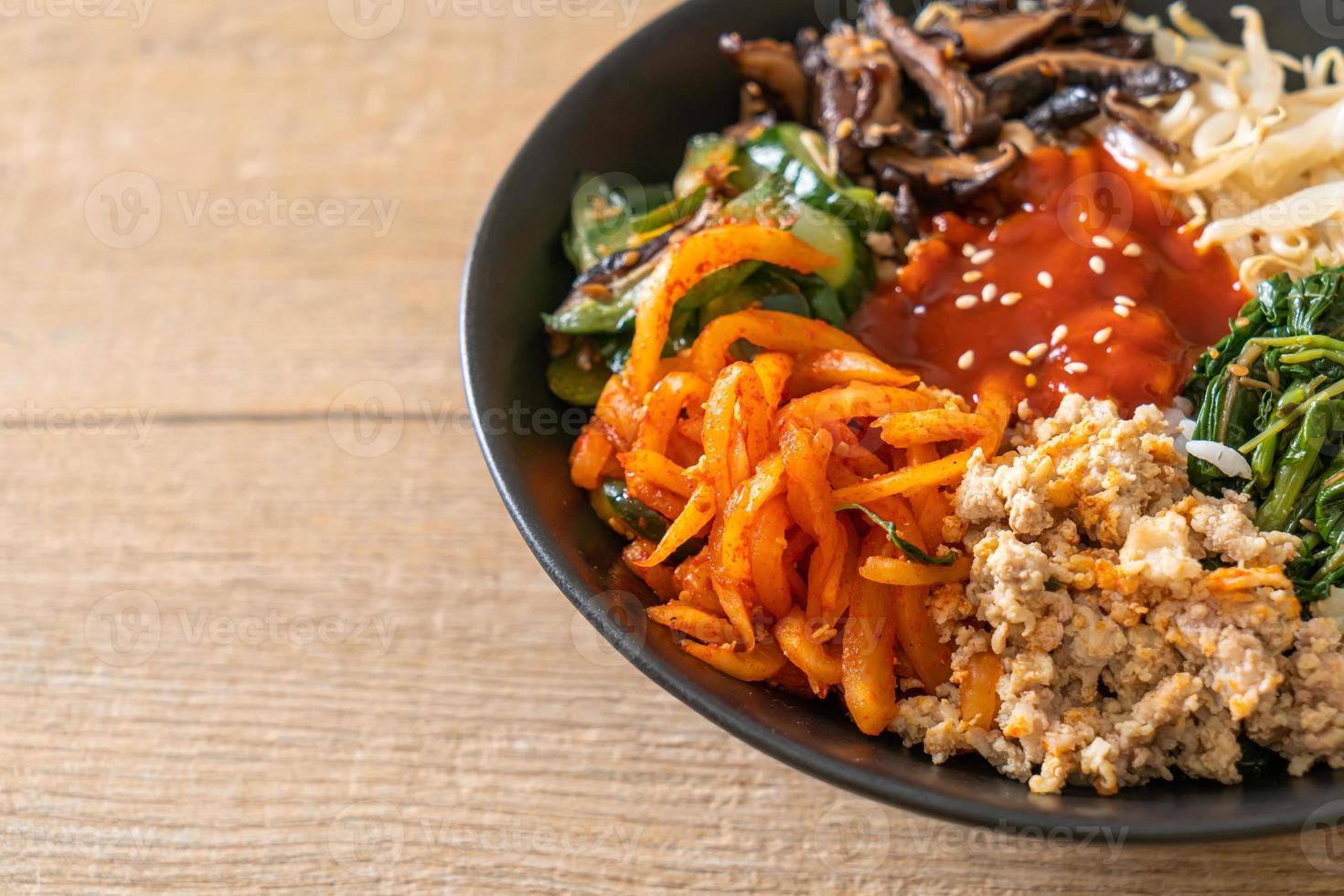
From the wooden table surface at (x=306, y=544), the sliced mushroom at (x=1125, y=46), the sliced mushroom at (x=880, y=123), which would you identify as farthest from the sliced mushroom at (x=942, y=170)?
the wooden table surface at (x=306, y=544)

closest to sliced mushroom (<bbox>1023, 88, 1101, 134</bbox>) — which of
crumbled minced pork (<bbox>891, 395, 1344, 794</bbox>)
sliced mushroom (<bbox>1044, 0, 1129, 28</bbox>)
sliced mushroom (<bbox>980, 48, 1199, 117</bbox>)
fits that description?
sliced mushroom (<bbox>980, 48, 1199, 117</bbox>)

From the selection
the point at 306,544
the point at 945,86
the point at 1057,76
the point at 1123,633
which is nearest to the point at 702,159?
the point at 945,86

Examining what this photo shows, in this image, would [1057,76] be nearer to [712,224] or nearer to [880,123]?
[880,123]

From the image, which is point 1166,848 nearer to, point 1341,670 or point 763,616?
point 1341,670

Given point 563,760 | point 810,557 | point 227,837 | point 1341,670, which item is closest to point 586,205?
point 810,557

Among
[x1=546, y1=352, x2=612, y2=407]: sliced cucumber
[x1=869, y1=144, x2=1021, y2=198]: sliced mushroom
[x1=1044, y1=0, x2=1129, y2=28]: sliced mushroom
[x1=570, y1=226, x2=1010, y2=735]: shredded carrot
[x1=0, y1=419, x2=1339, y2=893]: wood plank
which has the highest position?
[x1=1044, y1=0, x2=1129, y2=28]: sliced mushroom

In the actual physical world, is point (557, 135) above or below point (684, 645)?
above

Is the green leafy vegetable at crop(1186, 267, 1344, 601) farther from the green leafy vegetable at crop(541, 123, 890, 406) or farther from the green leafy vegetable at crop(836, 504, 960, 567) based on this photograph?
the green leafy vegetable at crop(541, 123, 890, 406)

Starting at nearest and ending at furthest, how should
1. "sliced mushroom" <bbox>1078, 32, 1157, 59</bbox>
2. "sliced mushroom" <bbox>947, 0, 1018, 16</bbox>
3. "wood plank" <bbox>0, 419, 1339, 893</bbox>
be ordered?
"wood plank" <bbox>0, 419, 1339, 893</bbox>
"sliced mushroom" <bbox>1078, 32, 1157, 59</bbox>
"sliced mushroom" <bbox>947, 0, 1018, 16</bbox>
